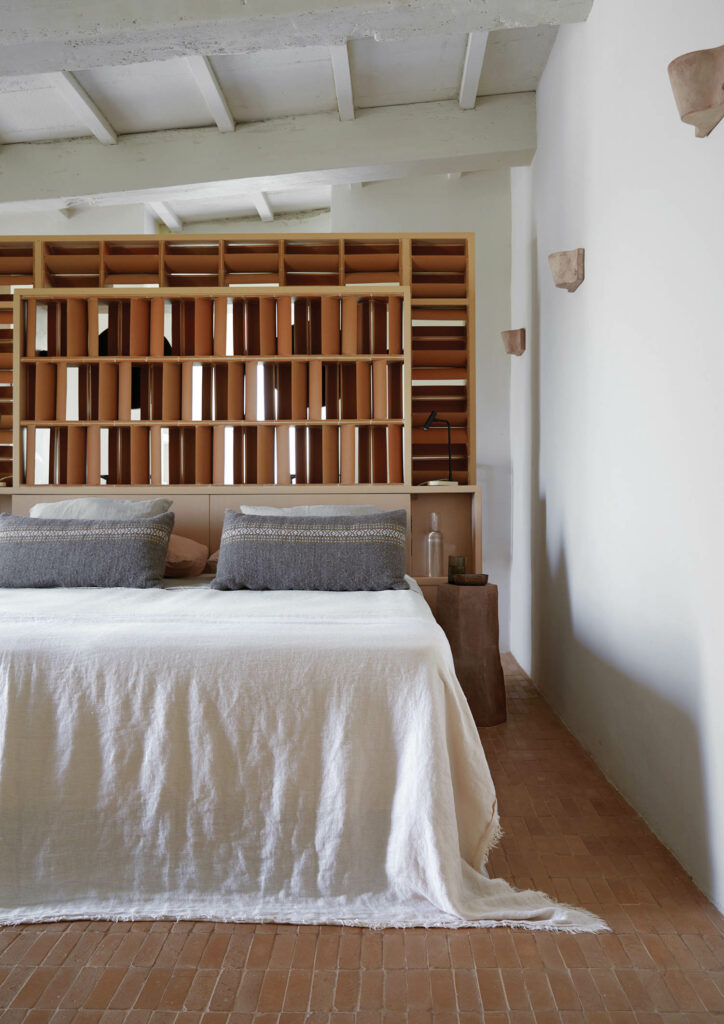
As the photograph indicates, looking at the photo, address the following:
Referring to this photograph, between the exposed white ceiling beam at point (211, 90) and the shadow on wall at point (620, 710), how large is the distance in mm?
1828

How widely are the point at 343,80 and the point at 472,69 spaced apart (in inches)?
25.5

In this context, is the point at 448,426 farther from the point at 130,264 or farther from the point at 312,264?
the point at 130,264

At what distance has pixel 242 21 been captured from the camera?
10.4 ft

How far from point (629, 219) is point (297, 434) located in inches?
84.2

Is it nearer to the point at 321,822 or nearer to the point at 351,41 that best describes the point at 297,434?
the point at 351,41

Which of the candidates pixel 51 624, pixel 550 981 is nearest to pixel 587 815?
pixel 550 981

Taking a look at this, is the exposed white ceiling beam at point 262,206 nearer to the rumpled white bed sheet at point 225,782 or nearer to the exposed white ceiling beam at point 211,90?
the exposed white ceiling beam at point 211,90

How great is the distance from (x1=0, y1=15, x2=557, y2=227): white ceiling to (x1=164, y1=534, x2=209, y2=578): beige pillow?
226 centimetres

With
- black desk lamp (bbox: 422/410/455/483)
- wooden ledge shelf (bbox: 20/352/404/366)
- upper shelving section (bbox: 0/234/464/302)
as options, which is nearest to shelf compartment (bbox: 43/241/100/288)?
upper shelving section (bbox: 0/234/464/302)

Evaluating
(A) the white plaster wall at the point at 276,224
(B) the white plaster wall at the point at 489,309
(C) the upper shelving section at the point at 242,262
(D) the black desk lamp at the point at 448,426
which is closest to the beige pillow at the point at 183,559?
(D) the black desk lamp at the point at 448,426

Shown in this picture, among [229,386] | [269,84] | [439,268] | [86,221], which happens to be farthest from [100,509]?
[86,221]

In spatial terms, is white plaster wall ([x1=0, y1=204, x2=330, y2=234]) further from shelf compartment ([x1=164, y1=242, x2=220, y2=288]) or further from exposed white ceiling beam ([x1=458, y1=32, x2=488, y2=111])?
exposed white ceiling beam ([x1=458, y1=32, x2=488, y2=111])

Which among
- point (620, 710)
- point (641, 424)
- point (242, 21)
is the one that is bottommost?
point (620, 710)

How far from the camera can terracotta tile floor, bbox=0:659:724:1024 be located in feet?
5.02
